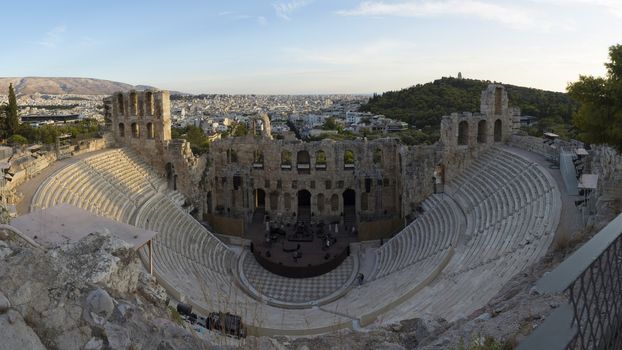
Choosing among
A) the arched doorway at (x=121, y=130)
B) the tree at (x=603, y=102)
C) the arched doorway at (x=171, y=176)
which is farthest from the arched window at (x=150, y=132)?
the tree at (x=603, y=102)

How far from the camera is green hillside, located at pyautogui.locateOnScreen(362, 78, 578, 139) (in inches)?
1965

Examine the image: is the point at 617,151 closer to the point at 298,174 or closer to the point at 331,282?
the point at 331,282

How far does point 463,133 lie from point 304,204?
1215cm

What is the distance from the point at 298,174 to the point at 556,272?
28.3m

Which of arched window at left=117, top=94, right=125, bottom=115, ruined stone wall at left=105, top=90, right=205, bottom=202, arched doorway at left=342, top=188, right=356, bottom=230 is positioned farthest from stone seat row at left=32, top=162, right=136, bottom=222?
arched doorway at left=342, top=188, right=356, bottom=230

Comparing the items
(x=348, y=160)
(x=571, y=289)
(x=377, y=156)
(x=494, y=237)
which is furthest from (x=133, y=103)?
(x=571, y=289)

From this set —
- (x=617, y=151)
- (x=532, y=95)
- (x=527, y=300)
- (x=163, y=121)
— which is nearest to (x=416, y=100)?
(x=532, y=95)

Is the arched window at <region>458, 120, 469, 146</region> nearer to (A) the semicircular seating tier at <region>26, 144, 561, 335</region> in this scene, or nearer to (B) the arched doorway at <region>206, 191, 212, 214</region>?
(A) the semicircular seating tier at <region>26, 144, 561, 335</region>

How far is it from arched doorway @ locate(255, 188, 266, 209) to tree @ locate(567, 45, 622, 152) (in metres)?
21.1

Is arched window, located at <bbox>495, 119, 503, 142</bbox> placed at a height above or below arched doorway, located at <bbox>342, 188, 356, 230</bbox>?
above

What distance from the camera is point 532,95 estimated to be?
61812mm

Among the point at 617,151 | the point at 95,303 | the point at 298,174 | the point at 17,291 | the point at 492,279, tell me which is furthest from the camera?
the point at 298,174

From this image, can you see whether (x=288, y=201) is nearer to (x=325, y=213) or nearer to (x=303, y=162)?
(x=325, y=213)

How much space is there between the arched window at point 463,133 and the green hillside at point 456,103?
14.3 m
